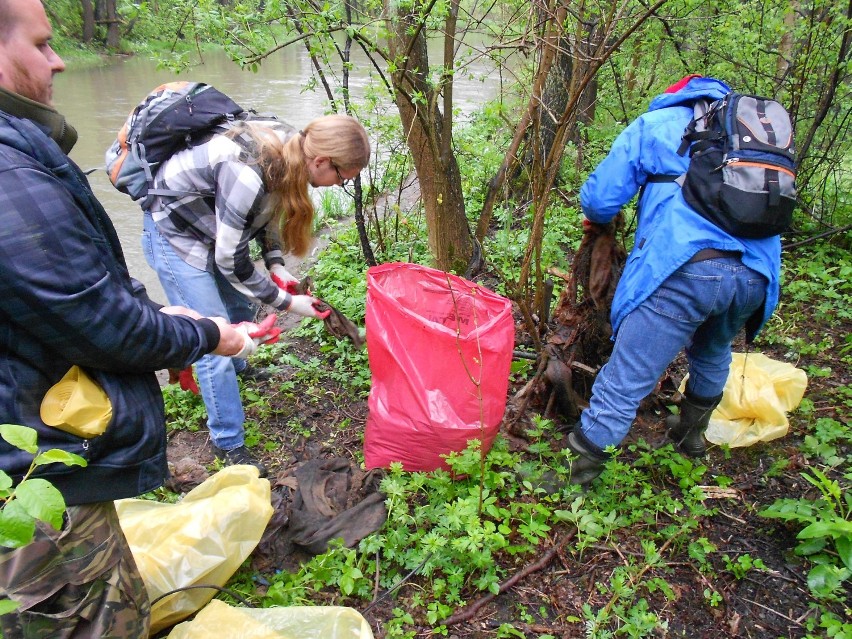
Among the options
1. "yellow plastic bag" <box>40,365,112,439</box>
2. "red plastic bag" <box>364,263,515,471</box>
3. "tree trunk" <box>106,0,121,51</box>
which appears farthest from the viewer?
"tree trunk" <box>106,0,121,51</box>

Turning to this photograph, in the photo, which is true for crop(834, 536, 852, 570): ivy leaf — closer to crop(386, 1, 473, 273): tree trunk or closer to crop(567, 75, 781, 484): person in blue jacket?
crop(567, 75, 781, 484): person in blue jacket

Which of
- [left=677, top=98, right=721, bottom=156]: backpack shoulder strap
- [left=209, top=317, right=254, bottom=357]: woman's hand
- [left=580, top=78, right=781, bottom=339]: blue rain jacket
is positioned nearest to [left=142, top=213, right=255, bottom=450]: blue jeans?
[left=209, top=317, right=254, bottom=357]: woman's hand

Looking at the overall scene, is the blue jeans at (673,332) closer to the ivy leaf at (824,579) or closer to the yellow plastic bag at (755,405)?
the yellow plastic bag at (755,405)

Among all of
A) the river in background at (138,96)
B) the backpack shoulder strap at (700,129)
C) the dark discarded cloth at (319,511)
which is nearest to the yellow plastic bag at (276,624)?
the dark discarded cloth at (319,511)

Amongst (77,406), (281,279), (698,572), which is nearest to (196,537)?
(77,406)

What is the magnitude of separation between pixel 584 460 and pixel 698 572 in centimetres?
50

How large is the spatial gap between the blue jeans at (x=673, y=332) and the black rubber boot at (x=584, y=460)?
0.03m

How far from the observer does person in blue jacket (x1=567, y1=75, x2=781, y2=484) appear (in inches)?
71.0

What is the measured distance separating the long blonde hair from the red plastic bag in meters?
0.46

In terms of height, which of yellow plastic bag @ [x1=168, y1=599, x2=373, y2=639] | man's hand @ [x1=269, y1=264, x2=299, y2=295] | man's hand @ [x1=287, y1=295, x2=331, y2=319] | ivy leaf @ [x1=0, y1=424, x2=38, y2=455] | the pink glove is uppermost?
ivy leaf @ [x1=0, y1=424, x2=38, y2=455]

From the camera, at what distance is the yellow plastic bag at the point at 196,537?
169 centimetres

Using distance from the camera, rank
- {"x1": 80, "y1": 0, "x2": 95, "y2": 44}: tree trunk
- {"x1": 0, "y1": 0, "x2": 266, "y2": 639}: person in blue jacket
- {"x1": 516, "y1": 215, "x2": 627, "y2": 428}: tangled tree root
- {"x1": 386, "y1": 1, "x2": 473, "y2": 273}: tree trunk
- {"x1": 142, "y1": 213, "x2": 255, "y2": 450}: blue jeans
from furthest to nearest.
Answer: {"x1": 80, "y1": 0, "x2": 95, "y2": 44}: tree trunk
{"x1": 386, "y1": 1, "x2": 473, "y2": 273}: tree trunk
{"x1": 516, "y1": 215, "x2": 627, "y2": 428}: tangled tree root
{"x1": 142, "y1": 213, "x2": 255, "y2": 450}: blue jeans
{"x1": 0, "y1": 0, "x2": 266, "y2": 639}: person in blue jacket

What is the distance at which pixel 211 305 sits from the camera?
2254 millimetres

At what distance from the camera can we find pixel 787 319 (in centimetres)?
329
